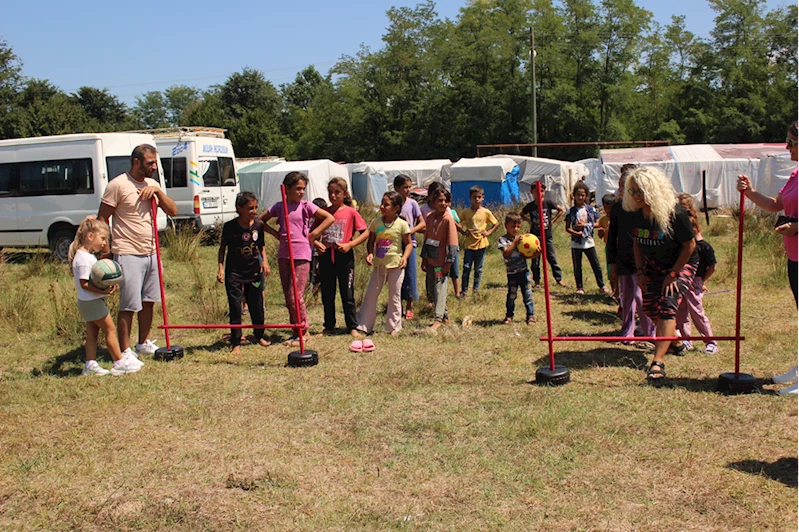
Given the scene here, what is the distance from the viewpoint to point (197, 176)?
17875 mm

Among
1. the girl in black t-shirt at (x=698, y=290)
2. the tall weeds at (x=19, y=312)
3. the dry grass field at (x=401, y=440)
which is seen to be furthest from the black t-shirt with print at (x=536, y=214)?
the tall weeds at (x=19, y=312)

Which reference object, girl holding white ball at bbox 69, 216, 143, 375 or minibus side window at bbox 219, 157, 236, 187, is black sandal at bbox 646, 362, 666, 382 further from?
minibus side window at bbox 219, 157, 236, 187

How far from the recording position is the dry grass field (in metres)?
3.66

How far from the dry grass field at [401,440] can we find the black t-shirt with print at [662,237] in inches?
38.8

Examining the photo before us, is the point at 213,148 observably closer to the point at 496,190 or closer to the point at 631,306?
Result: the point at 496,190

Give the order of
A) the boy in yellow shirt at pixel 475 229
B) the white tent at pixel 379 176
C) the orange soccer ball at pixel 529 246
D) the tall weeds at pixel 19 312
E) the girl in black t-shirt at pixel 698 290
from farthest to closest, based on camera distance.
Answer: the white tent at pixel 379 176
the boy in yellow shirt at pixel 475 229
the tall weeds at pixel 19 312
the orange soccer ball at pixel 529 246
the girl in black t-shirt at pixel 698 290

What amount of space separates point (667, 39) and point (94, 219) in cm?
5677

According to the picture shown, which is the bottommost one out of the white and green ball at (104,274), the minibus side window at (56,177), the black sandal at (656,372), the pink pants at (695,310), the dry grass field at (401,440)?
the dry grass field at (401,440)

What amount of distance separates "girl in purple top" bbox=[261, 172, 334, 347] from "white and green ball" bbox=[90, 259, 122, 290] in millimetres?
1750

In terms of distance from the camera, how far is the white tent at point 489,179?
2683 cm

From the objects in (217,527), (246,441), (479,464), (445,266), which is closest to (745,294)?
(445,266)

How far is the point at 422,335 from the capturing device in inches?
302

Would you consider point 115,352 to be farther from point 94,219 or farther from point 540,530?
point 540,530

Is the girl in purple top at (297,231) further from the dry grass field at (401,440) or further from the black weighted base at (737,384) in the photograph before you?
the black weighted base at (737,384)
